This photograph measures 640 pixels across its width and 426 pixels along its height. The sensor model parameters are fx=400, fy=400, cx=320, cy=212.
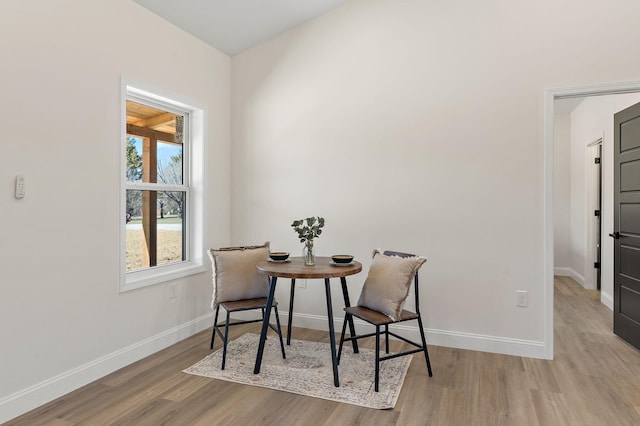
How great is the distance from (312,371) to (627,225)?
2902 mm

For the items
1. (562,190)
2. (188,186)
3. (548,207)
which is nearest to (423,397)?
(548,207)

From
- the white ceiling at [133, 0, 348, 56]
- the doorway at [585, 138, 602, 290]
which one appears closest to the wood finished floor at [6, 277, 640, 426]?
the doorway at [585, 138, 602, 290]

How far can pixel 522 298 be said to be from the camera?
3184mm

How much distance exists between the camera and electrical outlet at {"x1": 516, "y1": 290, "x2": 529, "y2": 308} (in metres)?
3.17

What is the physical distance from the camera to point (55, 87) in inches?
97.8

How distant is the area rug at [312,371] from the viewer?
8.26ft

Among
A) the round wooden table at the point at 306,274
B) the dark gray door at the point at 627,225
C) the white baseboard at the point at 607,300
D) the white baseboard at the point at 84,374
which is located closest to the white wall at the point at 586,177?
the white baseboard at the point at 607,300

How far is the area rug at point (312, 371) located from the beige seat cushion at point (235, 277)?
47cm

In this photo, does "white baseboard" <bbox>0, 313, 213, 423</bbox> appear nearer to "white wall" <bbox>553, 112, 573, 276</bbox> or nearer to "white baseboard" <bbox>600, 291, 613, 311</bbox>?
"white baseboard" <bbox>600, 291, 613, 311</bbox>

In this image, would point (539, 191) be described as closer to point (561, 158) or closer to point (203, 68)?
point (203, 68)

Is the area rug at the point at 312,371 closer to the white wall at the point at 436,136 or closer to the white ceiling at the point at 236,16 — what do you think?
the white wall at the point at 436,136

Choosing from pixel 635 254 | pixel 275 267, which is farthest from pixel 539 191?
pixel 275 267

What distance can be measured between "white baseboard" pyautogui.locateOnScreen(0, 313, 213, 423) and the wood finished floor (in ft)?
0.17

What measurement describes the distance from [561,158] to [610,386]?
5.00 m
